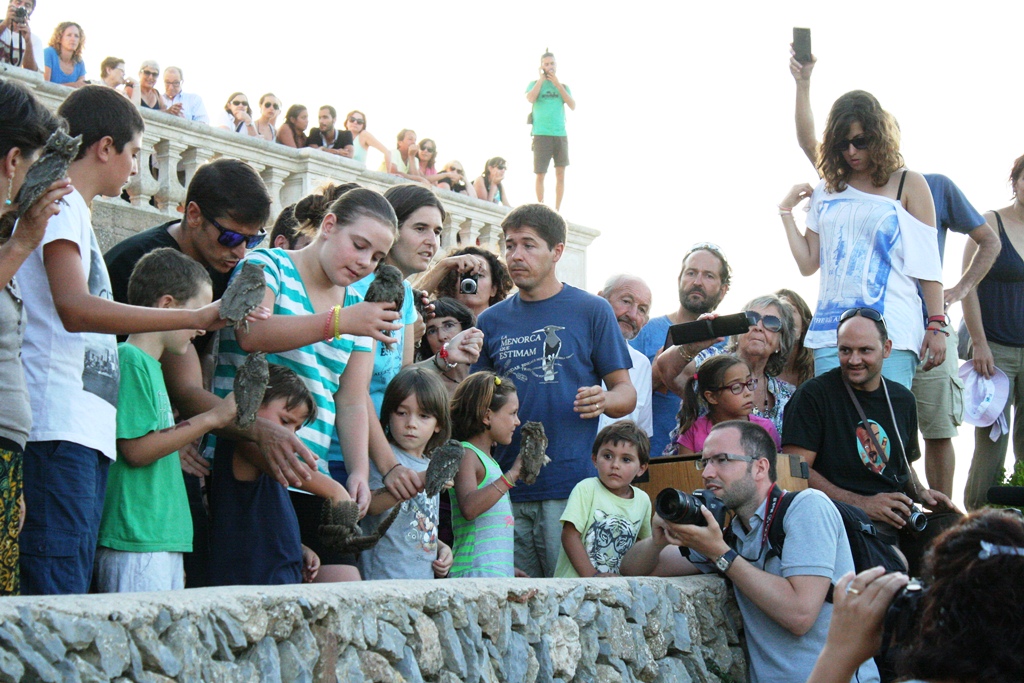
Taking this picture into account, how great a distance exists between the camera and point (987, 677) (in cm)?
221

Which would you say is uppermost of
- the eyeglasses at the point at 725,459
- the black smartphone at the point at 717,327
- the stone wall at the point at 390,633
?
the black smartphone at the point at 717,327

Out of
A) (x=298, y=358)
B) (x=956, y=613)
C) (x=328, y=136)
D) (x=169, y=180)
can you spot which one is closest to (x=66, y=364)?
(x=298, y=358)

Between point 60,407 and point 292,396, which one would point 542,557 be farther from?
point 60,407

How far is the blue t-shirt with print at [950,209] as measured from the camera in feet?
19.9

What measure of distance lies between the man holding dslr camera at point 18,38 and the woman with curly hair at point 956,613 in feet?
25.5

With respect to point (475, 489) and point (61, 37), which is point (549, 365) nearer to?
point (475, 489)

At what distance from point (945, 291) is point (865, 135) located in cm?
109

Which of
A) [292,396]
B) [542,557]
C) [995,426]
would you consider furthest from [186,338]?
[995,426]

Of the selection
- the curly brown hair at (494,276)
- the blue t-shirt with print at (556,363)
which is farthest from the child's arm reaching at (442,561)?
the curly brown hair at (494,276)

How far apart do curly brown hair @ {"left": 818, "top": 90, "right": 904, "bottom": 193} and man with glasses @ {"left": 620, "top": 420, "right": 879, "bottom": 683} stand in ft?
6.21

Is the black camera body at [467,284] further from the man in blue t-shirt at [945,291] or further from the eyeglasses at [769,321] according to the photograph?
the man in blue t-shirt at [945,291]

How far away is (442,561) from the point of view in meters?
4.32

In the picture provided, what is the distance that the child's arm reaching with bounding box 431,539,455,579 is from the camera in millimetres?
4305

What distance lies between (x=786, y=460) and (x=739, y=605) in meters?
0.68
